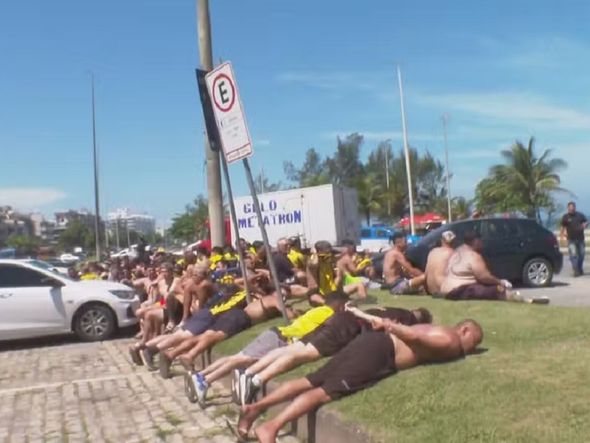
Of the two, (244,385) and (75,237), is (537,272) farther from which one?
(75,237)

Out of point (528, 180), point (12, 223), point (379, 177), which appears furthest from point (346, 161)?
point (12, 223)

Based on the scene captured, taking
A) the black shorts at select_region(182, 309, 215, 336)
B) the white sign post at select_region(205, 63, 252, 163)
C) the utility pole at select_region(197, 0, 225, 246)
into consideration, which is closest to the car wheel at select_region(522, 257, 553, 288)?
the utility pole at select_region(197, 0, 225, 246)

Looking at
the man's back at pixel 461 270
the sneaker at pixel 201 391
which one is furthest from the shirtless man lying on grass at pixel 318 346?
the man's back at pixel 461 270

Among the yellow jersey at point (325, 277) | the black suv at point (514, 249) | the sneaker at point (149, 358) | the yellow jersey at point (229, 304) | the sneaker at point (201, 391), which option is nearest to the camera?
the sneaker at point (201, 391)

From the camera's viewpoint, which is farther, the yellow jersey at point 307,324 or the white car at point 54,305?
the white car at point 54,305

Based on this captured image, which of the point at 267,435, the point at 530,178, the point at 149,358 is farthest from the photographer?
the point at 530,178

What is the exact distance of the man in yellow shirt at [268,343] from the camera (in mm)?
7003

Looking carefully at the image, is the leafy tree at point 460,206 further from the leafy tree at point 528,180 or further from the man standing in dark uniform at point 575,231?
the man standing in dark uniform at point 575,231

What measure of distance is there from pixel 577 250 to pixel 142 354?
1172 cm

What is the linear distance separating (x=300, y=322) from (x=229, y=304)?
8.90ft

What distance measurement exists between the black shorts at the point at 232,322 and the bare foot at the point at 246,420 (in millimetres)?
3323

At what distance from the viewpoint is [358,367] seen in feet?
18.3

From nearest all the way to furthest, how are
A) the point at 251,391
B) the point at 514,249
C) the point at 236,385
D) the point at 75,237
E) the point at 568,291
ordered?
1. the point at 251,391
2. the point at 236,385
3. the point at 568,291
4. the point at 514,249
5. the point at 75,237

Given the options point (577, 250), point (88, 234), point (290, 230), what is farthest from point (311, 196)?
point (88, 234)
